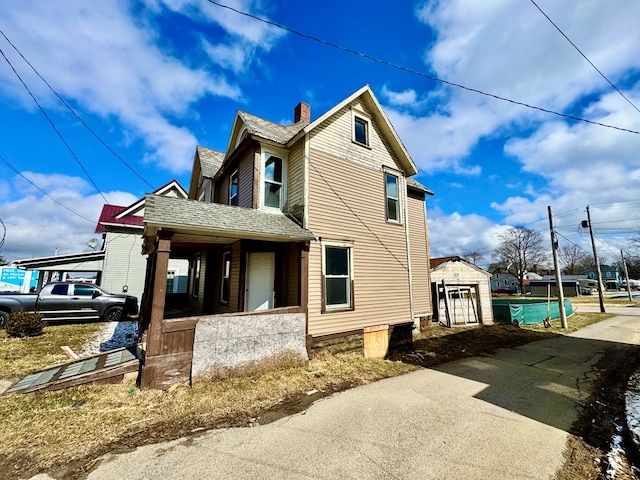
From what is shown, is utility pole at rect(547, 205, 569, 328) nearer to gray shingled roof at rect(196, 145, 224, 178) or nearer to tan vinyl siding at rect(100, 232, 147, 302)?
gray shingled roof at rect(196, 145, 224, 178)

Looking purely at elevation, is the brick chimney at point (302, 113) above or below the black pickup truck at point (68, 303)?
above

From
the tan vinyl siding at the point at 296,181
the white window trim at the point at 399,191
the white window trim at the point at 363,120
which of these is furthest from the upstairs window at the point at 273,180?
the white window trim at the point at 399,191

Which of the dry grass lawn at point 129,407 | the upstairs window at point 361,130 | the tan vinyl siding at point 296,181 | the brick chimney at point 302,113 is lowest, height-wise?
the dry grass lawn at point 129,407

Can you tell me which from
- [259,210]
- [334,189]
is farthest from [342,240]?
[259,210]

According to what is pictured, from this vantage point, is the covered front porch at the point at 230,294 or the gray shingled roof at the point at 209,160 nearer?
the covered front porch at the point at 230,294

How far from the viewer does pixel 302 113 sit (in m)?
13.6

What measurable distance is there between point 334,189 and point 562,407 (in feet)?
23.7

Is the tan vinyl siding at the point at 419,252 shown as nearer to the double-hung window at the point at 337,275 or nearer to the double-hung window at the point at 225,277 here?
the double-hung window at the point at 337,275

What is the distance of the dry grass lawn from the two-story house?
0.65 meters

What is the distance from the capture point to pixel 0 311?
35.1ft

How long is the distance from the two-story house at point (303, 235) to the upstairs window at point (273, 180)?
0.03 m

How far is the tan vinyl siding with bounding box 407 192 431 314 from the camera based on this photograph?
39.9ft

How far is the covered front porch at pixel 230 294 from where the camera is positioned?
18.2 feet

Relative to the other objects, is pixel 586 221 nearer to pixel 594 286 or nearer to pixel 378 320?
pixel 378 320
